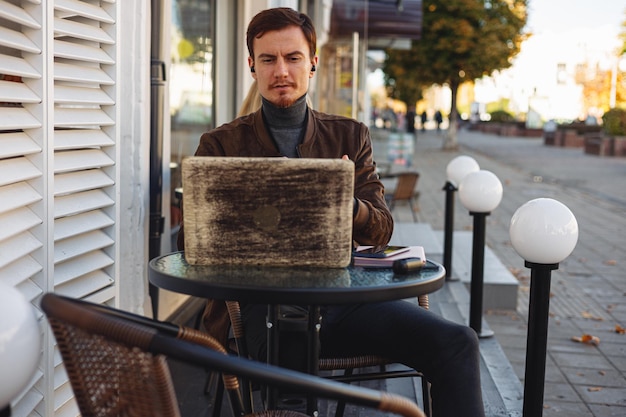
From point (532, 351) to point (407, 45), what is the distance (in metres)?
19.1

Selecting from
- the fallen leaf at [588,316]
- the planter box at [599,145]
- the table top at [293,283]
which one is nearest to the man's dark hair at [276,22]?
the table top at [293,283]

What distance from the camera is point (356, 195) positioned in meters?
2.65

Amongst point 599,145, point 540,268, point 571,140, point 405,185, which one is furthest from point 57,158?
point 571,140

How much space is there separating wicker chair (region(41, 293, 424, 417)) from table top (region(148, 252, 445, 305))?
35cm

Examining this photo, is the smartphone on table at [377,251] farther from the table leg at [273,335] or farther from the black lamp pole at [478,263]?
the black lamp pole at [478,263]

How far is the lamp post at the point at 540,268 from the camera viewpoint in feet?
8.89

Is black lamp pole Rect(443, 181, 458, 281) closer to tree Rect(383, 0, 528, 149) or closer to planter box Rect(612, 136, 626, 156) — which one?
planter box Rect(612, 136, 626, 156)

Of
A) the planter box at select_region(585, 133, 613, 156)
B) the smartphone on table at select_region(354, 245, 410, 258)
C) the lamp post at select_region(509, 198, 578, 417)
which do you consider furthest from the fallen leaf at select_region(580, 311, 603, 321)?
the planter box at select_region(585, 133, 613, 156)

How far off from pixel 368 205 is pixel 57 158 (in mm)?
1072

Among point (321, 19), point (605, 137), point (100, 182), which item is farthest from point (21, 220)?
point (605, 137)

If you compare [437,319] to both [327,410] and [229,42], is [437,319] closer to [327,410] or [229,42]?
[327,410]

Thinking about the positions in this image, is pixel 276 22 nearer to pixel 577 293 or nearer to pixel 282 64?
pixel 282 64

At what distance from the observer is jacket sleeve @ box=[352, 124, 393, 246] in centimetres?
233

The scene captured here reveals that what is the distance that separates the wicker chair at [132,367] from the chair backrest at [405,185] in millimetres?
9866
